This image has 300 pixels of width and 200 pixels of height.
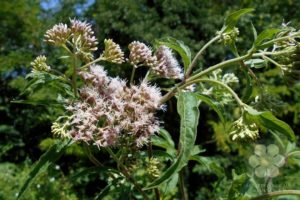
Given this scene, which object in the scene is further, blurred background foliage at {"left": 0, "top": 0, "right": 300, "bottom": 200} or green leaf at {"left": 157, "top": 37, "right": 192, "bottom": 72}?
blurred background foliage at {"left": 0, "top": 0, "right": 300, "bottom": 200}

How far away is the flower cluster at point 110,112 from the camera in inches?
40.9

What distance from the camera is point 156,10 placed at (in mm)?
5438

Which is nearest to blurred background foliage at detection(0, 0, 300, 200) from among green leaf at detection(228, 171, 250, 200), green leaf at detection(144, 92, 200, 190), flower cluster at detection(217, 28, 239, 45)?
green leaf at detection(228, 171, 250, 200)

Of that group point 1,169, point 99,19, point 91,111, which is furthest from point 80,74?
point 99,19

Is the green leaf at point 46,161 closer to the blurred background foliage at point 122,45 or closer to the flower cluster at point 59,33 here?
the flower cluster at point 59,33

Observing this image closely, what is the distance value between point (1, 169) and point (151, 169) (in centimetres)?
299

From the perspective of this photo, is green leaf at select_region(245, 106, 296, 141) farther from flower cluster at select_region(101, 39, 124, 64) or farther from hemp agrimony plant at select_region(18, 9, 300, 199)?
flower cluster at select_region(101, 39, 124, 64)

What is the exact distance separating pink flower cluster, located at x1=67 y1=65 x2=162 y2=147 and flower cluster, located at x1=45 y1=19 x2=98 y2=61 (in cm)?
5

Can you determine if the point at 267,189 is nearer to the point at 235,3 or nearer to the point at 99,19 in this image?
the point at 99,19

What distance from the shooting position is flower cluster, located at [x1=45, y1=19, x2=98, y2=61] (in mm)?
1111

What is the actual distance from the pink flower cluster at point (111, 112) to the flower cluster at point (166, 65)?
0.12m

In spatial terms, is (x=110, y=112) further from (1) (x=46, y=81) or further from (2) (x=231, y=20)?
(2) (x=231, y=20)

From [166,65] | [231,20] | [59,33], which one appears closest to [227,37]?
[231,20]

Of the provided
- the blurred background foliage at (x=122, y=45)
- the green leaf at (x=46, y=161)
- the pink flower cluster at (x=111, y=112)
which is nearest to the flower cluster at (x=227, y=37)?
the pink flower cluster at (x=111, y=112)
